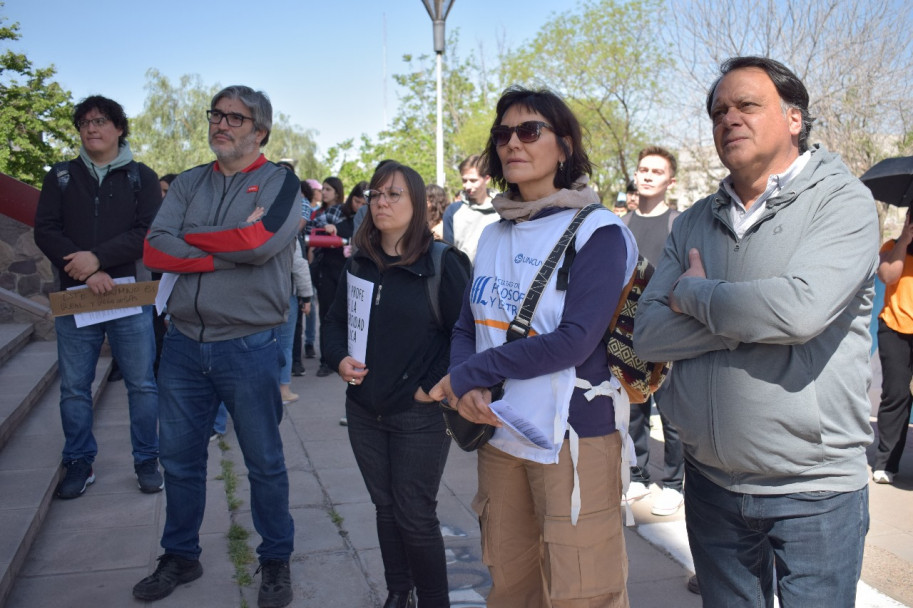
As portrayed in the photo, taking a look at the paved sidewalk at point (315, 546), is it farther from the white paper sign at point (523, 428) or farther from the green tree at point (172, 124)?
the green tree at point (172, 124)

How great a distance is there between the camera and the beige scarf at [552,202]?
2473 mm

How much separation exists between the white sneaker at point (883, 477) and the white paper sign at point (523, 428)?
13.6 feet

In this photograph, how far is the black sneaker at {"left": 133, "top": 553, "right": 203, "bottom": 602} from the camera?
11.3 feet

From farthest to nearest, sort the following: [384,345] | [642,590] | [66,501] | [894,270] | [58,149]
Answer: [58,149], [894,270], [66,501], [642,590], [384,345]

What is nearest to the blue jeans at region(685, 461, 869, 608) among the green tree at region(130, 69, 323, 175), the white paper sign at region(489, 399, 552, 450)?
the white paper sign at region(489, 399, 552, 450)

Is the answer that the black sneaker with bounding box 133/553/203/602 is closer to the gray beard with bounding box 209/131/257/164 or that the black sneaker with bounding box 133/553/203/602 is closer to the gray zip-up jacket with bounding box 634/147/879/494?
the gray beard with bounding box 209/131/257/164

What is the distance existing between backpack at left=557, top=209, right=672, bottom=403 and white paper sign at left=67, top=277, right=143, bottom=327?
3.28 m

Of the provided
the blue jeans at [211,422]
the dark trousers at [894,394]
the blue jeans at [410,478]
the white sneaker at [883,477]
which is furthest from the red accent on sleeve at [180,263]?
the white sneaker at [883,477]

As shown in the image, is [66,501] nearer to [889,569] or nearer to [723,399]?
[723,399]

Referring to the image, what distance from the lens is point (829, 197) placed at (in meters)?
2.05

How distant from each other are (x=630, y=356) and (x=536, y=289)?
369mm

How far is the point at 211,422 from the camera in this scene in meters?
3.62

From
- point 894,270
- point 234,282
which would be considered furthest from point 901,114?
point 234,282

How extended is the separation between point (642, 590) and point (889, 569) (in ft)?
4.55
